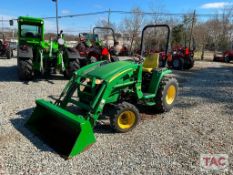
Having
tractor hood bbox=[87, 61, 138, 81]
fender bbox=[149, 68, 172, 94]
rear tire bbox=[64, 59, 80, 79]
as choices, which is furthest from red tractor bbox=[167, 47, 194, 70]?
tractor hood bbox=[87, 61, 138, 81]

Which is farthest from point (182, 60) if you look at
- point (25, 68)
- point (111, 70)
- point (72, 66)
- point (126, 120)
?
point (126, 120)

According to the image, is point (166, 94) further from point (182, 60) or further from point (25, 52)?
point (182, 60)

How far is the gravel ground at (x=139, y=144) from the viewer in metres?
3.49

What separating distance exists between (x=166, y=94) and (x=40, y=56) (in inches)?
193

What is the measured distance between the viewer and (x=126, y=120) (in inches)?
182

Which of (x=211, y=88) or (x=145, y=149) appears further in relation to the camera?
(x=211, y=88)

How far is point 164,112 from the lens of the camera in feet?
19.0

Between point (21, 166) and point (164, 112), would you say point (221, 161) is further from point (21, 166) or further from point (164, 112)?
point (21, 166)

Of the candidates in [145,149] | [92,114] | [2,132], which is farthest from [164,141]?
[2,132]

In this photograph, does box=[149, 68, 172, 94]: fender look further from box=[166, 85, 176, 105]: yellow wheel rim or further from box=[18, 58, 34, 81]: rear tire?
box=[18, 58, 34, 81]: rear tire

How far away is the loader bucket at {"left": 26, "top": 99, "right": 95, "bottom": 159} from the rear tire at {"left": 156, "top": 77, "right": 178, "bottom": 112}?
212 cm

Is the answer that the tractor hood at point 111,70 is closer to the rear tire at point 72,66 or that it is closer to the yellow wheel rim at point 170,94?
the yellow wheel rim at point 170,94

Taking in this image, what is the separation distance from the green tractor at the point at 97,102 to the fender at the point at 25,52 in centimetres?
378

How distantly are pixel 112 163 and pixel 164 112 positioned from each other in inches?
99.6
